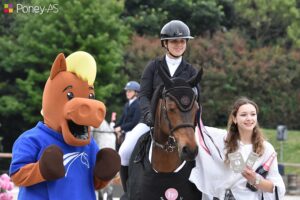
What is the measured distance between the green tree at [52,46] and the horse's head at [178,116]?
13360mm

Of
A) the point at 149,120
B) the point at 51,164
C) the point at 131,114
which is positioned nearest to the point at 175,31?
the point at 149,120

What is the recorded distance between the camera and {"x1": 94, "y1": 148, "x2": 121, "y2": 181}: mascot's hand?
5.18m

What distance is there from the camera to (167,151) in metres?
6.01

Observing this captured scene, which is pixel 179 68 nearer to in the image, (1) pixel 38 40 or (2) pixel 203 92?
(1) pixel 38 40

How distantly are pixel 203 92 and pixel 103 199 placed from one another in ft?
42.8

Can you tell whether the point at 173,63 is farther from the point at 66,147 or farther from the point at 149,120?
the point at 66,147

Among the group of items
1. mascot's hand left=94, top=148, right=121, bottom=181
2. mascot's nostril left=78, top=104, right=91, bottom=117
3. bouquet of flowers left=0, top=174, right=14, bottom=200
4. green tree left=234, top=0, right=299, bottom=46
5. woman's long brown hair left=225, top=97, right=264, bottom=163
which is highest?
green tree left=234, top=0, right=299, bottom=46

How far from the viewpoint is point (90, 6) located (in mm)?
19734

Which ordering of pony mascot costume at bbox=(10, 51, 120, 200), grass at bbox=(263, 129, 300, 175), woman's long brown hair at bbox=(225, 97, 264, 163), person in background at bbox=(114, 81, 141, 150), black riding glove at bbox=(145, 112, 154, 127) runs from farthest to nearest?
grass at bbox=(263, 129, 300, 175)
person in background at bbox=(114, 81, 141, 150)
black riding glove at bbox=(145, 112, 154, 127)
woman's long brown hair at bbox=(225, 97, 264, 163)
pony mascot costume at bbox=(10, 51, 120, 200)

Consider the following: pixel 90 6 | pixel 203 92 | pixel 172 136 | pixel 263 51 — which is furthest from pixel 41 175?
pixel 263 51

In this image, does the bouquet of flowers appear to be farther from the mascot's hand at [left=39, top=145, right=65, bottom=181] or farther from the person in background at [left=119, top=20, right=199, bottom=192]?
the mascot's hand at [left=39, top=145, right=65, bottom=181]

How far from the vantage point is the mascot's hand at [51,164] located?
4750 mm

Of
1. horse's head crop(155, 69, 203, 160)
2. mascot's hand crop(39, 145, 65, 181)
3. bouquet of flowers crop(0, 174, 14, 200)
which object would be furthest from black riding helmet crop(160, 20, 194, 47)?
mascot's hand crop(39, 145, 65, 181)

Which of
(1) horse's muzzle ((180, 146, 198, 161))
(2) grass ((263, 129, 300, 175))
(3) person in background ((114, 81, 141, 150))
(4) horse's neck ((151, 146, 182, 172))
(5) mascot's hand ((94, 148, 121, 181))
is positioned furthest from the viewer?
(2) grass ((263, 129, 300, 175))
